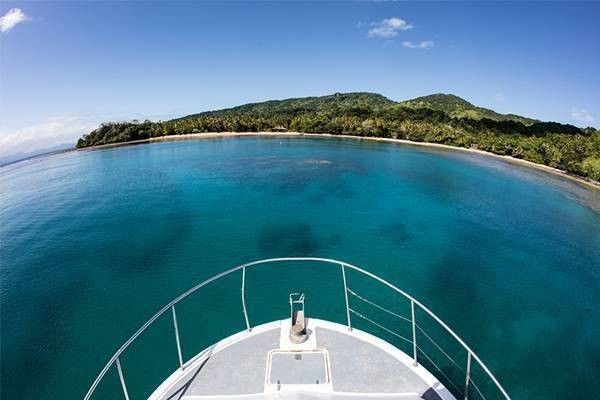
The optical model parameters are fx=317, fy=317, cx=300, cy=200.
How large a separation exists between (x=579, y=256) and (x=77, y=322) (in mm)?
25046

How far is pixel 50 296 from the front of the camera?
44.4 feet

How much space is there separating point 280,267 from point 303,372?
9.13 metres

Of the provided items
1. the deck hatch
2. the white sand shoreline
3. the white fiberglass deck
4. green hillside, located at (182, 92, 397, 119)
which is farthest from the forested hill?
green hillside, located at (182, 92, 397, 119)

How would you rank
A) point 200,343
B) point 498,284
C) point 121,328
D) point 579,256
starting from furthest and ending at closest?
point 579,256
point 498,284
point 121,328
point 200,343

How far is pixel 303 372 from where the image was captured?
607 cm

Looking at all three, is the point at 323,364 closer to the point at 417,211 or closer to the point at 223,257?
the point at 223,257

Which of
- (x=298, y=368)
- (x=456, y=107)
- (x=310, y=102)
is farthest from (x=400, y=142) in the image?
(x=310, y=102)

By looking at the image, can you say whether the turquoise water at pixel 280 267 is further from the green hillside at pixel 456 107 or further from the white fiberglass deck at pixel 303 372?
the green hillside at pixel 456 107

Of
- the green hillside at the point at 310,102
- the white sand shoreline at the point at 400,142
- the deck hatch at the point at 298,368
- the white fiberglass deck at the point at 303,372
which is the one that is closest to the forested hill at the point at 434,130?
the white sand shoreline at the point at 400,142

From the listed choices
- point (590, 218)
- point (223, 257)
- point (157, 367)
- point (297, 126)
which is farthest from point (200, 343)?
point (297, 126)

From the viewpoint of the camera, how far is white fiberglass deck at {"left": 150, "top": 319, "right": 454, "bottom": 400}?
573cm

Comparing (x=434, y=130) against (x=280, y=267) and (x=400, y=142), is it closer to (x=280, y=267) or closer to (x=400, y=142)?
(x=400, y=142)

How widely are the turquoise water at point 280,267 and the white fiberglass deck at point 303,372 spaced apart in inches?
150

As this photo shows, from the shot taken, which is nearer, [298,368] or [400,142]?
[298,368]
